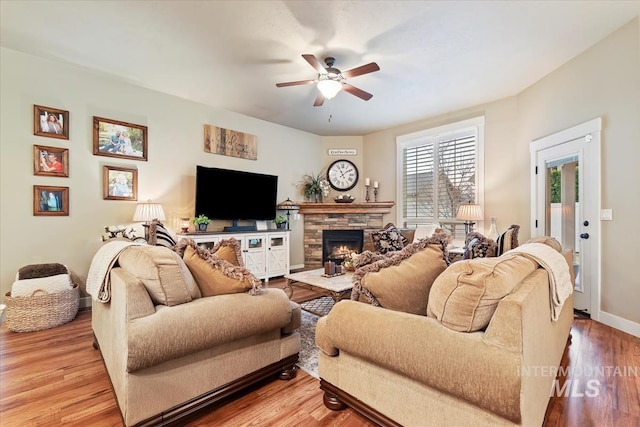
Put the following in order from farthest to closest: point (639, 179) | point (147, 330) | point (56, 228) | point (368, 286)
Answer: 1. point (56, 228)
2. point (639, 179)
3. point (368, 286)
4. point (147, 330)

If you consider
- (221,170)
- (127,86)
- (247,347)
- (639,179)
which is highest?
(127,86)

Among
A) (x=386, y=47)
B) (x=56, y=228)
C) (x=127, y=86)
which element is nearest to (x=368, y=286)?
(x=386, y=47)

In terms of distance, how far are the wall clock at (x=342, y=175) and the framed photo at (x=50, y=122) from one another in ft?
13.6

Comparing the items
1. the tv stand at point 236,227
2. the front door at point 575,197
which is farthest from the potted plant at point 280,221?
the front door at point 575,197

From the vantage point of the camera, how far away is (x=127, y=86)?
12.2ft

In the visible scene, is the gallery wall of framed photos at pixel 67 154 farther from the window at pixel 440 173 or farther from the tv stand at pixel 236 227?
the window at pixel 440 173

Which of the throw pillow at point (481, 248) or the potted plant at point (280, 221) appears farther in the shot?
the potted plant at point (280, 221)

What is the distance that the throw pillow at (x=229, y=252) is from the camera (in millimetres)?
1912

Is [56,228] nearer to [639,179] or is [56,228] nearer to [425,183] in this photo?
[425,183]

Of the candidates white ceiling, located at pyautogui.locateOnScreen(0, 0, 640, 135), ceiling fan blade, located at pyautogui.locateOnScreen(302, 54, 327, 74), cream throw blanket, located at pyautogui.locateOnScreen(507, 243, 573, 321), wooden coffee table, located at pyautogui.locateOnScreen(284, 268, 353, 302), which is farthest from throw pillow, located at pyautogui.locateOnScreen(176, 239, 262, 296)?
white ceiling, located at pyautogui.locateOnScreen(0, 0, 640, 135)

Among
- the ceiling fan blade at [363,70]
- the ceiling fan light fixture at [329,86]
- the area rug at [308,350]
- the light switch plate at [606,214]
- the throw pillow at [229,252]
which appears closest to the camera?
the throw pillow at [229,252]

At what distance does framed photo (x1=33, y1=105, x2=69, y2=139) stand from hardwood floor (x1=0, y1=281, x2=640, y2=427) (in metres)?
2.18

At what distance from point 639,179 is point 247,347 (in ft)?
11.9

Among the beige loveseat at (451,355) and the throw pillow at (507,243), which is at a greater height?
the throw pillow at (507,243)
